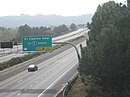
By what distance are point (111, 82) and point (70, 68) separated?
1485 inches

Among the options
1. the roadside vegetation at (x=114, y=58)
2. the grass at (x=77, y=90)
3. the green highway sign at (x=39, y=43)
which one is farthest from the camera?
the green highway sign at (x=39, y=43)

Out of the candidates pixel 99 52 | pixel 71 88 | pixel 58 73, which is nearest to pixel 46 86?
pixel 71 88

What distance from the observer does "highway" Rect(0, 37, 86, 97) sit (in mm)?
44719

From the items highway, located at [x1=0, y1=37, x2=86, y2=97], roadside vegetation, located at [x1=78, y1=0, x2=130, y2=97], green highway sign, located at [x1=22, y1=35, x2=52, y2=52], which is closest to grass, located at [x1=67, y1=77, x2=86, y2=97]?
highway, located at [x1=0, y1=37, x2=86, y2=97]

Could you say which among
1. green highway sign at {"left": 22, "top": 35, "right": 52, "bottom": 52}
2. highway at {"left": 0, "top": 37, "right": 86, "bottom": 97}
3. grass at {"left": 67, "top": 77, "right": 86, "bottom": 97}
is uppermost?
green highway sign at {"left": 22, "top": 35, "right": 52, "bottom": 52}

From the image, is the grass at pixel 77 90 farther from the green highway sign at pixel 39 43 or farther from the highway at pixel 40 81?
the green highway sign at pixel 39 43

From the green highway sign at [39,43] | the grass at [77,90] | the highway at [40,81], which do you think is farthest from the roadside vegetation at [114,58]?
the green highway sign at [39,43]

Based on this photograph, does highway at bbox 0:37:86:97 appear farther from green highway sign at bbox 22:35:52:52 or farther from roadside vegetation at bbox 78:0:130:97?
roadside vegetation at bbox 78:0:130:97

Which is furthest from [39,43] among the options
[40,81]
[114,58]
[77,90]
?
[114,58]

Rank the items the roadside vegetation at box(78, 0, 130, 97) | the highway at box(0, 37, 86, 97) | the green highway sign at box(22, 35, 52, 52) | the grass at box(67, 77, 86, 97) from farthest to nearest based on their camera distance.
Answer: the green highway sign at box(22, 35, 52, 52)
the highway at box(0, 37, 86, 97)
the grass at box(67, 77, 86, 97)
the roadside vegetation at box(78, 0, 130, 97)

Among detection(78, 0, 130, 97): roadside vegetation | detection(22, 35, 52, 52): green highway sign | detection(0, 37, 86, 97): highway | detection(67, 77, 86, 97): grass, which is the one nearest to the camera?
detection(78, 0, 130, 97): roadside vegetation

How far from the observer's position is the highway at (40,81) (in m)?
44.7

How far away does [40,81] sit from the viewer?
176 feet

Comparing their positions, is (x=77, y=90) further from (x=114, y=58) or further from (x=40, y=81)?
(x=114, y=58)
